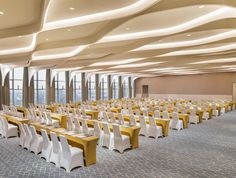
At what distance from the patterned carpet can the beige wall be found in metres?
21.2

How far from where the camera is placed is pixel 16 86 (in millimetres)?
23547

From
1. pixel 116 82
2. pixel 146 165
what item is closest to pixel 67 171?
pixel 146 165

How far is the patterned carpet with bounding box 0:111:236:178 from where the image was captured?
19.2 ft

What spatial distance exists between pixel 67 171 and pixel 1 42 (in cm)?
743

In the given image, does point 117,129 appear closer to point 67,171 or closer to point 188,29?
point 67,171

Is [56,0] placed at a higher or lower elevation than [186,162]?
higher

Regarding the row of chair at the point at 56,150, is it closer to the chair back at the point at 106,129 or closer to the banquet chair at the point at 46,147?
the banquet chair at the point at 46,147

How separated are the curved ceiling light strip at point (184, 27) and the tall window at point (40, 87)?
57.4 ft

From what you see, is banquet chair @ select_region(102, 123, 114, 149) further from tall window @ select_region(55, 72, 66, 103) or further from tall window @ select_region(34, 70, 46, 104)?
tall window @ select_region(55, 72, 66, 103)

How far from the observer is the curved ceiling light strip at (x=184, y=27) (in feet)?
22.6

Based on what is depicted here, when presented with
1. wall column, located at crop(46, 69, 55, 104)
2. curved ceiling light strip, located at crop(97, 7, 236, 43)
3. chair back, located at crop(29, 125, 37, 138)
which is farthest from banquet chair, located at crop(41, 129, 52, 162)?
wall column, located at crop(46, 69, 55, 104)

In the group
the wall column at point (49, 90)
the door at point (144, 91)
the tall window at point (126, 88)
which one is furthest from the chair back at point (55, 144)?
the door at point (144, 91)

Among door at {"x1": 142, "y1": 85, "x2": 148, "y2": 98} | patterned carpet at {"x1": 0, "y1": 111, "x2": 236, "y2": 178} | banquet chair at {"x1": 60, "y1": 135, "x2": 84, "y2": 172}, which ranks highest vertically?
door at {"x1": 142, "y1": 85, "x2": 148, "y2": 98}

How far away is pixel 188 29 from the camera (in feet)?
26.3
